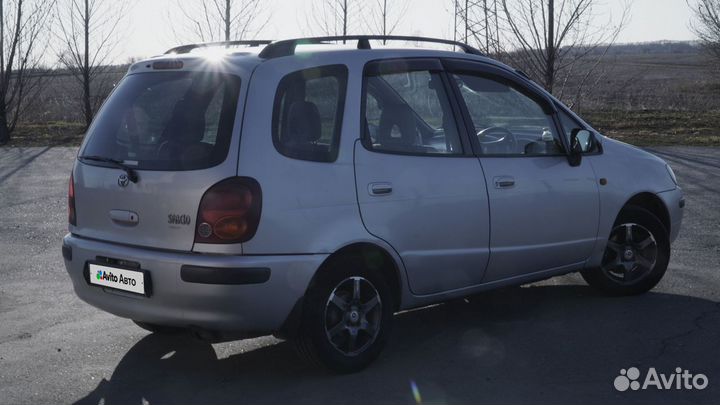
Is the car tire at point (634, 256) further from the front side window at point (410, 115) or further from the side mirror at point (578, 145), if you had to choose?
the front side window at point (410, 115)

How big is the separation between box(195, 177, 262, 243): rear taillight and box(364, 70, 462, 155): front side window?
2.75 ft

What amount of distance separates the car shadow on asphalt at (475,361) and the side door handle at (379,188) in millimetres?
984

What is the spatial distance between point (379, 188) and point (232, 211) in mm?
904

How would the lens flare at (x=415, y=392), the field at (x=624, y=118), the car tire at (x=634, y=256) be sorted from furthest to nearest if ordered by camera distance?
1. the field at (x=624, y=118)
2. the car tire at (x=634, y=256)
3. the lens flare at (x=415, y=392)

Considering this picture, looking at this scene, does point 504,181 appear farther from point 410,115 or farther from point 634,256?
point 634,256

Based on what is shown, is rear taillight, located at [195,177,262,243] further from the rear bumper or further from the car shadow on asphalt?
the car shadow on asphalt

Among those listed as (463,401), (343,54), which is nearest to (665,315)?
(463,401)

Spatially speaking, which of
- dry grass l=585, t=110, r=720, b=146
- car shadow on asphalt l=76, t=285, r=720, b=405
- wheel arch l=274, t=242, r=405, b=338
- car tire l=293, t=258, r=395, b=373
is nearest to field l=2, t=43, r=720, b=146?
dry grass l=585, t=110, r=720, b=146

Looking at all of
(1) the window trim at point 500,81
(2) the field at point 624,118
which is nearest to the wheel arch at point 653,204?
(1) the window trim at point 500,81

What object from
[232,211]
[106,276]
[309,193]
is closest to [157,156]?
[232,211]

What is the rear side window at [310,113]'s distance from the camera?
4848 mm

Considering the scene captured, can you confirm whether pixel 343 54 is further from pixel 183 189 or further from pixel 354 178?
pixel 183 189

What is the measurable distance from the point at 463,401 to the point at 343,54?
1.99m

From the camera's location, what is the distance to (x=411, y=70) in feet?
18.5
